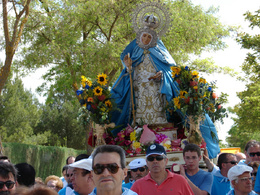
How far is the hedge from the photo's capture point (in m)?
16.9

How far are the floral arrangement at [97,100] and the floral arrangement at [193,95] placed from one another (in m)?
1.56

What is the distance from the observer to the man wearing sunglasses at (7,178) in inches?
156

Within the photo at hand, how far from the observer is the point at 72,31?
18.8 m

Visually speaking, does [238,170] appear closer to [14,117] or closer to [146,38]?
[146,38]

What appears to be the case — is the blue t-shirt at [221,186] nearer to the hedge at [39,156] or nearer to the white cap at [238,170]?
the white cap at [238,170]

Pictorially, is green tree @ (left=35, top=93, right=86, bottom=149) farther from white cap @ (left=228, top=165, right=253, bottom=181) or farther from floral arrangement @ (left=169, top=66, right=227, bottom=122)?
white cap @ (left=228, top=165, right=253, bottom=181)

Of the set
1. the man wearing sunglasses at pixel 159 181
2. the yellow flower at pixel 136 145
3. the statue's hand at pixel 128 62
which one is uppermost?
the statue's hand at pixel 128 62

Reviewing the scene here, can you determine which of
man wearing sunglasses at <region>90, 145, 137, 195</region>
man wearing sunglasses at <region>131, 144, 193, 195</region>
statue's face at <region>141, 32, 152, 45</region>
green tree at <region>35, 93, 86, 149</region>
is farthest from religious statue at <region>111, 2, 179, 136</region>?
green tree at <region>35, 93, 86, 149</region>

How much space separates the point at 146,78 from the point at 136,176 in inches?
164

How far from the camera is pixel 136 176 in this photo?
5.88 m

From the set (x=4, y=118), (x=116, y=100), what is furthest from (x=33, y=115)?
(x=116, y=100)

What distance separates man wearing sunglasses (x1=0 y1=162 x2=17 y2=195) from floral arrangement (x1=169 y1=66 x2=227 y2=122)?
15.1 ft

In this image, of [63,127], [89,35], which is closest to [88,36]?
[89,35]

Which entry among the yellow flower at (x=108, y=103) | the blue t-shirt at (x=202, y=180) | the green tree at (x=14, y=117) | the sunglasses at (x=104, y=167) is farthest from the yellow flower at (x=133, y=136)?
the green tree at (x=14, y=117)
